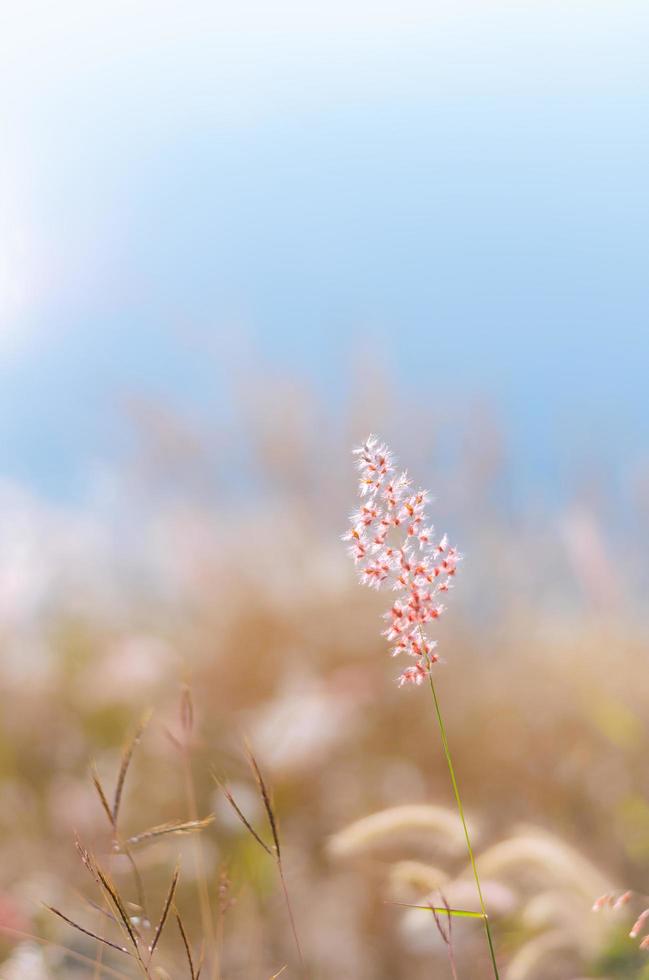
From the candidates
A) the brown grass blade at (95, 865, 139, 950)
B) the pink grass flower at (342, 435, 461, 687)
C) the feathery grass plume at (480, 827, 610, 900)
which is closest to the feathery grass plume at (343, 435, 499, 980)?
the pink grass flower at (342, 435, 461, 687)

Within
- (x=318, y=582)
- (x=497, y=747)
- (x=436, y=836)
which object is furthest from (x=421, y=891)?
(x=318, y=582)

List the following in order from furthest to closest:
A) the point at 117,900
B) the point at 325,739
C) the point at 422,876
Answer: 1. the point at 325,739
2. the point at 422,876
3. the point at 117,900

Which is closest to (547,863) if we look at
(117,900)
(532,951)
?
(532,951)

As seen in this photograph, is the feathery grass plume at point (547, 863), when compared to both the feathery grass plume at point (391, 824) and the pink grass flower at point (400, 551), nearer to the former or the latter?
the feathery grass plume at point (391, 824)

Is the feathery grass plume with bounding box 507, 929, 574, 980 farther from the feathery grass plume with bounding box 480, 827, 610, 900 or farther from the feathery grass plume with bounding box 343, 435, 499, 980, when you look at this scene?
the feathery grass plume with bounding box 343, 435, 499, 980

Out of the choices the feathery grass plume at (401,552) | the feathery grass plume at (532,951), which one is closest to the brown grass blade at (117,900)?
the feathery grass plume at (401,552)

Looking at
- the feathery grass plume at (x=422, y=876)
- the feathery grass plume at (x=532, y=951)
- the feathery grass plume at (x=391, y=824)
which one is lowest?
the feathery grass plume at (x=532, y=951)

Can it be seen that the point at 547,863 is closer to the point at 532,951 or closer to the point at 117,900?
the point at 532,951

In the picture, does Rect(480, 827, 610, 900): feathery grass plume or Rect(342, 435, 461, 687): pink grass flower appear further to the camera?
Rect(480, 827, 610, 900): feathery grass plume

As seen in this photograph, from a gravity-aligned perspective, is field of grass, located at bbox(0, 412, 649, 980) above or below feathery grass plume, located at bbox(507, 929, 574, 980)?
above
